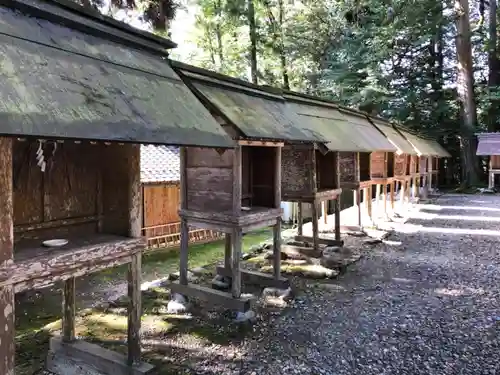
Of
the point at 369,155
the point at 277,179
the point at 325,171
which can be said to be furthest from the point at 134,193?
the point at 369,155

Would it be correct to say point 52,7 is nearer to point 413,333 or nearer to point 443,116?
point 413,333

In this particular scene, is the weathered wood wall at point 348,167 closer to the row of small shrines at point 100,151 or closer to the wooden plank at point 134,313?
the row of small shrines at point 100,151

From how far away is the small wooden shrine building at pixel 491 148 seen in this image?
72.2ft

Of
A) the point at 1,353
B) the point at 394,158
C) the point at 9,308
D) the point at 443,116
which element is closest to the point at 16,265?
the point at 9,308

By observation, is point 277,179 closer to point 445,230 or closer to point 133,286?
point 133,286

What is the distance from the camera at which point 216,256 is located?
13.6 metres

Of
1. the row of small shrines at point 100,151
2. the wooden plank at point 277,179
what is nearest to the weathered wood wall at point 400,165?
the row of small shrines at point 100,151

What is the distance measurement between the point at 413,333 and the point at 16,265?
4323 mm

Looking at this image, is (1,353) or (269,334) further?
(269,334)

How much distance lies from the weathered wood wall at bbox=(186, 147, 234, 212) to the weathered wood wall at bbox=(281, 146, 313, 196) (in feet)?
8.83

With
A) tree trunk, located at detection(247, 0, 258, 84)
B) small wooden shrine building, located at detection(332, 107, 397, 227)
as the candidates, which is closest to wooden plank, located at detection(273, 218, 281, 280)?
small wooden shrine building, located at detection(332, 107, 397, 227)

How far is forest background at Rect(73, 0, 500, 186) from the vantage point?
2194 centimetres

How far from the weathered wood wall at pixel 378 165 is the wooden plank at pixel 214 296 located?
7.76 m

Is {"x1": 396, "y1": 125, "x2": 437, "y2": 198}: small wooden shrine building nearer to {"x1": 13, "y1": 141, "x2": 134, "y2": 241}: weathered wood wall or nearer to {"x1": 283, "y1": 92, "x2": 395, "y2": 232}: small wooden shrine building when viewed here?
{"x1": 283, "y1": 92, "x2": 395, "y2": 232}: small wooden shrine building
